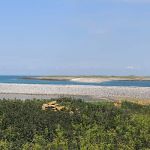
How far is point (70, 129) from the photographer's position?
22.3 metres

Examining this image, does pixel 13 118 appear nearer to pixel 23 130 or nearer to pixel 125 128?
pixel 23 130

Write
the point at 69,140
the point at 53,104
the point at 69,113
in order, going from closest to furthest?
the point at 69,140
the point at 69,113
the point at 53,104

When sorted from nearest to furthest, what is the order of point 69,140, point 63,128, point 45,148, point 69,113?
1. point 45,148
2. point 69,140
3. point 63,128
4. point 69,113

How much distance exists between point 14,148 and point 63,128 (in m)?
3.19

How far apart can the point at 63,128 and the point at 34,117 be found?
149 centimetres

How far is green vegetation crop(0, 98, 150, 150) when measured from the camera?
1978 cm

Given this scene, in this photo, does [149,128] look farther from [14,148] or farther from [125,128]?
[14,148]

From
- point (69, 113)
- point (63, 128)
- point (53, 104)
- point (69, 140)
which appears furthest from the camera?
point (53, 104)

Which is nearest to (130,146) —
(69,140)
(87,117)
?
(69,140)

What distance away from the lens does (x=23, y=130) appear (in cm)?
2152

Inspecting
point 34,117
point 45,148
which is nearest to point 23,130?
point 34,117

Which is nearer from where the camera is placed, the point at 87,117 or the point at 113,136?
the point at 113,136

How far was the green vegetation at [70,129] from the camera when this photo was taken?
19.8 m

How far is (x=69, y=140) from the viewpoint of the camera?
20844 mm
